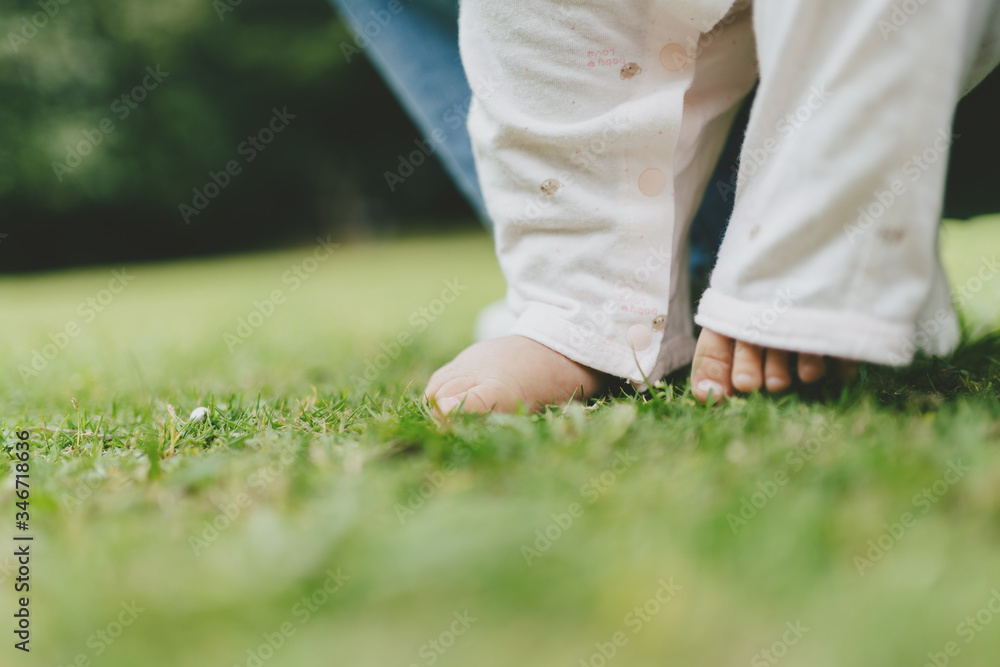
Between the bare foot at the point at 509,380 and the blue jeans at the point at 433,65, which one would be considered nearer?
the bare foot at the point at 509,380

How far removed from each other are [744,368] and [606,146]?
38cm

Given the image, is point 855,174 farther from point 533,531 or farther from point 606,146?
point 533,531

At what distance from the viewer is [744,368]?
3.09ft

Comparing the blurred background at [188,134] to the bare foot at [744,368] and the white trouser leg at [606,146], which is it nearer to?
the white trouser leg at [606,146]

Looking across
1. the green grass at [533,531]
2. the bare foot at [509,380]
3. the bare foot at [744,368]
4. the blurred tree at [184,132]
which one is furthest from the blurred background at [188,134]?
the bare foot at [744,368]

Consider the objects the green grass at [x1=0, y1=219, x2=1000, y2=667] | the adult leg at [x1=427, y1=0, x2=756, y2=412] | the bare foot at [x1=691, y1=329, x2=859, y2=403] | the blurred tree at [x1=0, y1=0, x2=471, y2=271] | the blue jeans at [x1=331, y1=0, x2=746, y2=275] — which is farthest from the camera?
the blurred tree at [x1=0, y1=0, x2=471, y2=271]

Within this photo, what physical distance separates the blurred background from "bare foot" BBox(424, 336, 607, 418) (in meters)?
9.84

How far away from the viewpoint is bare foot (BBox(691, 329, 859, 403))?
3.05ft

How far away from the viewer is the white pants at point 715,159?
83 centimetres

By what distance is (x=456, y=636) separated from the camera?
51 cm

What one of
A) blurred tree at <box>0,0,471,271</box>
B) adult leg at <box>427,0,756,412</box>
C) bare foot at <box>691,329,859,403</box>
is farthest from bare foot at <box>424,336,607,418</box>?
blurred tree at <box>0,0,471,271</box>

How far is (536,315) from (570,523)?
56cm

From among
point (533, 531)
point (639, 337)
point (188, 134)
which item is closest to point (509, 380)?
point (639, 337)

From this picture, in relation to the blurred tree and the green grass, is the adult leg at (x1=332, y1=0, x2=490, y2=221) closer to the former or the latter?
the green grass
